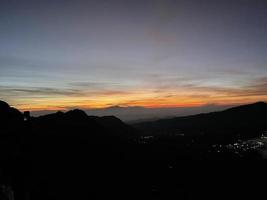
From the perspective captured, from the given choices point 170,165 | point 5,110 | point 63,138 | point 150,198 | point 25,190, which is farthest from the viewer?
point 170,165

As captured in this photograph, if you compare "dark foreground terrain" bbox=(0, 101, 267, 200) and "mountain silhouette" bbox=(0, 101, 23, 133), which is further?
"mountain silhouette" bbox=(0, 101, 23, 133)

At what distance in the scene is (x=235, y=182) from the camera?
128250mm

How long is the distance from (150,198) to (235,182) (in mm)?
49857

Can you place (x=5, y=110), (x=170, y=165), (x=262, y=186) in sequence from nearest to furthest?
(x=5, y=110)
(x=262, y=186)
(x=170, y=165)

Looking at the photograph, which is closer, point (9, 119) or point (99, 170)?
point (9, 119)

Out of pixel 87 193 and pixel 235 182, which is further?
pixel 235 182

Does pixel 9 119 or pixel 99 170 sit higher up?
pixel 9 119

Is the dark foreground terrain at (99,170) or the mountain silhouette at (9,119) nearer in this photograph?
the dark foreground terrain at (99,170)

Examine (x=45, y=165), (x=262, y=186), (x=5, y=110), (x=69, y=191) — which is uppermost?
(x=5, y=110)

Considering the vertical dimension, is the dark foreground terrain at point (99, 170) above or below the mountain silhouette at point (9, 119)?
below

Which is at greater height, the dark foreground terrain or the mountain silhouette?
the mountain silhouette

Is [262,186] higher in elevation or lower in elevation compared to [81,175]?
lower

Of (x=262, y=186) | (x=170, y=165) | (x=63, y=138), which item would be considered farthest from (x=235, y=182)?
(x=63, y=138)

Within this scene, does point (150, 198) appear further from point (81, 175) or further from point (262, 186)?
point (262, 186)
